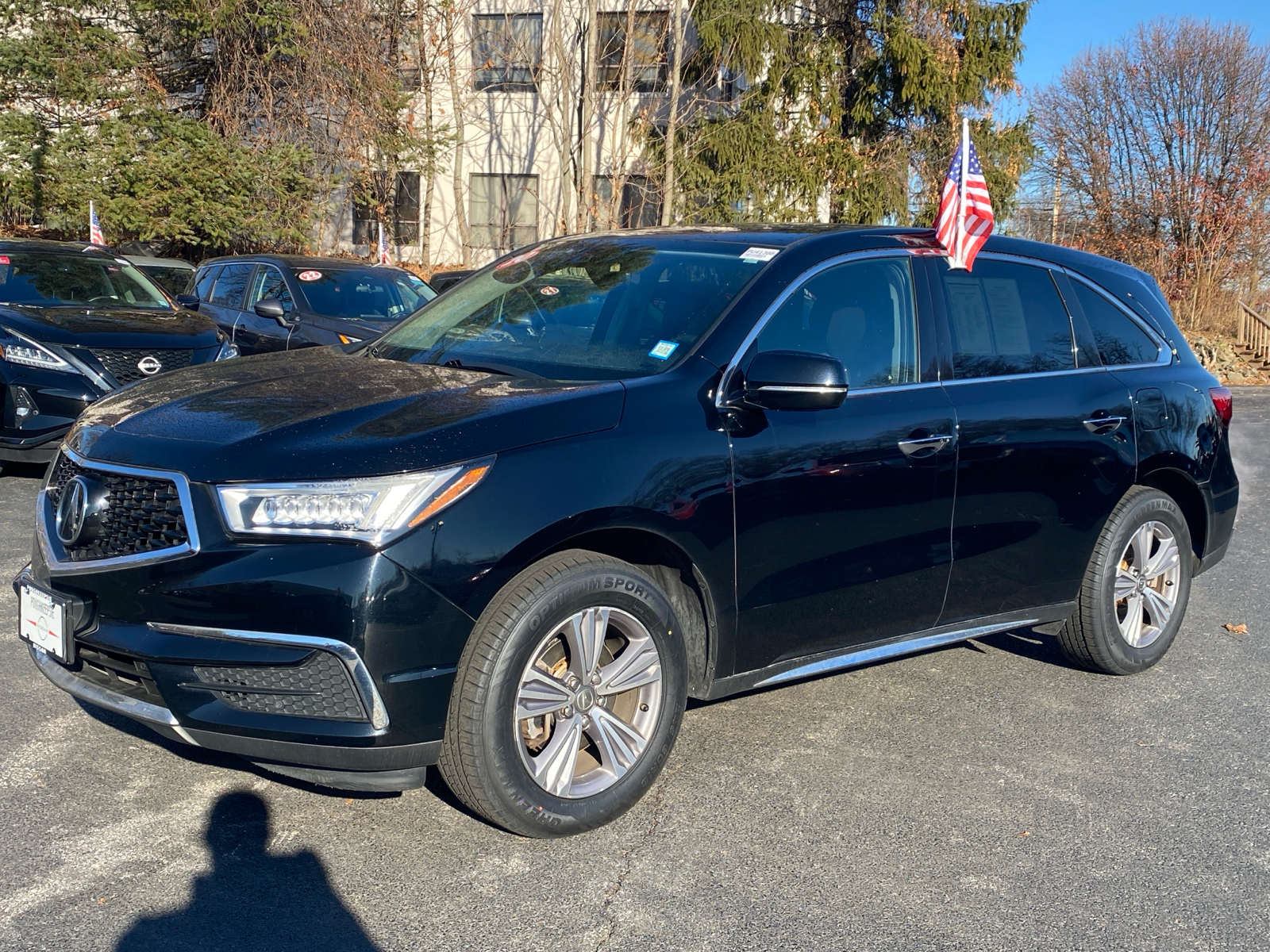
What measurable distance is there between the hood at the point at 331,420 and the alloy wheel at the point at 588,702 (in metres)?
0.59

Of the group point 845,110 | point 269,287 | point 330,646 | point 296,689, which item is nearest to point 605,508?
point 330,646

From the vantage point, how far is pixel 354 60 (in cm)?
2723

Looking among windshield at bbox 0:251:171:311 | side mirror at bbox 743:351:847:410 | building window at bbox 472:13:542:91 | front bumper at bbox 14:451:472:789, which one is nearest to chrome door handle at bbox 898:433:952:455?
side mirror at bbox 743:351:847:410

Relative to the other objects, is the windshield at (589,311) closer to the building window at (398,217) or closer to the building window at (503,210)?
the building window at (503,210)

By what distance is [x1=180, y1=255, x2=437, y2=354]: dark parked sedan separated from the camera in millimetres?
11375

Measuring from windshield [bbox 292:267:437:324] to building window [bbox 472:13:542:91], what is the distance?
19858mm

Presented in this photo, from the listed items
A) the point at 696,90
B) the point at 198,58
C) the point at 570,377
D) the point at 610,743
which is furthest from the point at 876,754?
the point at 198,58

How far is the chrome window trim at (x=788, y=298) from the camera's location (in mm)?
3939

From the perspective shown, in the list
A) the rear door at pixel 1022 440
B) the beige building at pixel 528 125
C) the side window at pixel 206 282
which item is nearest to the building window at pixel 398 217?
the beige building at pixel 528 125

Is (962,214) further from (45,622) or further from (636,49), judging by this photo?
(636,49)

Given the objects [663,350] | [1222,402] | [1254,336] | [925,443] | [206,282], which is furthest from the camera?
[1254,336]

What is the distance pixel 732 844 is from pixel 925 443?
5.34 ft

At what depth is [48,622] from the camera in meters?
3.53

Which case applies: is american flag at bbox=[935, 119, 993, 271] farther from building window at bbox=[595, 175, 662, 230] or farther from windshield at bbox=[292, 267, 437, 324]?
building window at bbox=[595, 175, 662, 230]
